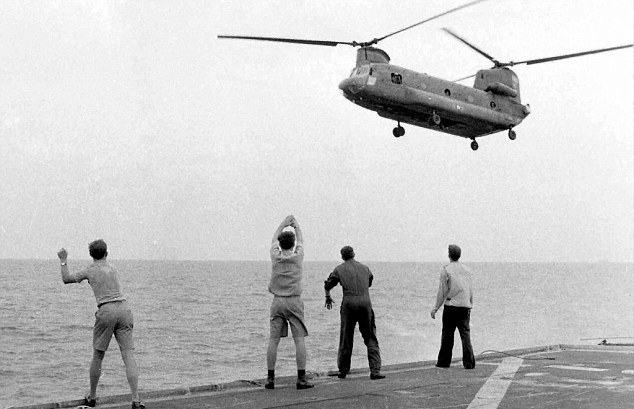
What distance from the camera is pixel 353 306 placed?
11547 millimetres

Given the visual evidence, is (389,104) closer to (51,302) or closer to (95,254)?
(95,254)

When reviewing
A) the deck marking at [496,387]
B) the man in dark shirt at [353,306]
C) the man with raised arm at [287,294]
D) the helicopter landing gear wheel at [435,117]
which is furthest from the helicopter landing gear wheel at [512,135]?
the man with raised arm at [287,294]

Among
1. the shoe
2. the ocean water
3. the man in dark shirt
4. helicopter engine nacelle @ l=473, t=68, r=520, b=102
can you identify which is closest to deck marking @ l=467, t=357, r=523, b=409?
the man in dark shirt

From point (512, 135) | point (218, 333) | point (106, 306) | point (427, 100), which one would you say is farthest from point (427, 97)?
point (218, 333)

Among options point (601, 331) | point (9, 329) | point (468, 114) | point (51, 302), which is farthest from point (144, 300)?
point (468, 114)

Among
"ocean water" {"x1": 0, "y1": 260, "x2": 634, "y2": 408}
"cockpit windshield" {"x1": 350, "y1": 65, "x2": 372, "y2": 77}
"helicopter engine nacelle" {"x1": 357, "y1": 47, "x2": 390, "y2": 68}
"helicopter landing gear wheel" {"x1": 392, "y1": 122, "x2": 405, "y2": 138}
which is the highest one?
"helicopter engine nacelle" {"x1": 357, "y1": 47, "x2": 390, "y2": 68}

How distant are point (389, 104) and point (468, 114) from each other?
2.67 metres

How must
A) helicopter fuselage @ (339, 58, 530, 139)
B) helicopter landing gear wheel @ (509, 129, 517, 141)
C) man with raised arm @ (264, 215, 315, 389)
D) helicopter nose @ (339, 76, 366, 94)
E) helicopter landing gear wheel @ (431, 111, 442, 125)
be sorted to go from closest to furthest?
man with raised arm @ (264, 215, 315, 389) → helicopter nose @ (339, 76, 366, 94) → helicopter fuselage @ (339, 58, 530, 139) → helicopter landing gear wheel @ (431, 111, 442, 125) → helicopter landing gear wheel @ (509, 129, 517, 141)

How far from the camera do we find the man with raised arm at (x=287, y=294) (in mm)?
9914

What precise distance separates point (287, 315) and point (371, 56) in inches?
500

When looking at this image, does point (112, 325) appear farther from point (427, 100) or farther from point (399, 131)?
point (399, 131)

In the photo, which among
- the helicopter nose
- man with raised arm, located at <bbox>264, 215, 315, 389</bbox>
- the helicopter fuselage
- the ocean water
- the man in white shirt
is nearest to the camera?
man with raised arm, located at <bbox>264, 215, 315, 389</bbox>

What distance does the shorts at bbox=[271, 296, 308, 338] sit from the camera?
994cm

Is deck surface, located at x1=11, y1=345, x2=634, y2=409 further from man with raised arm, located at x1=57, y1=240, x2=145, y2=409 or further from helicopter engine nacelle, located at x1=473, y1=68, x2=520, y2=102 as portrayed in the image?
helicopter engine nacelle, located at x1=473, y1=68, x2=520, y2=102
